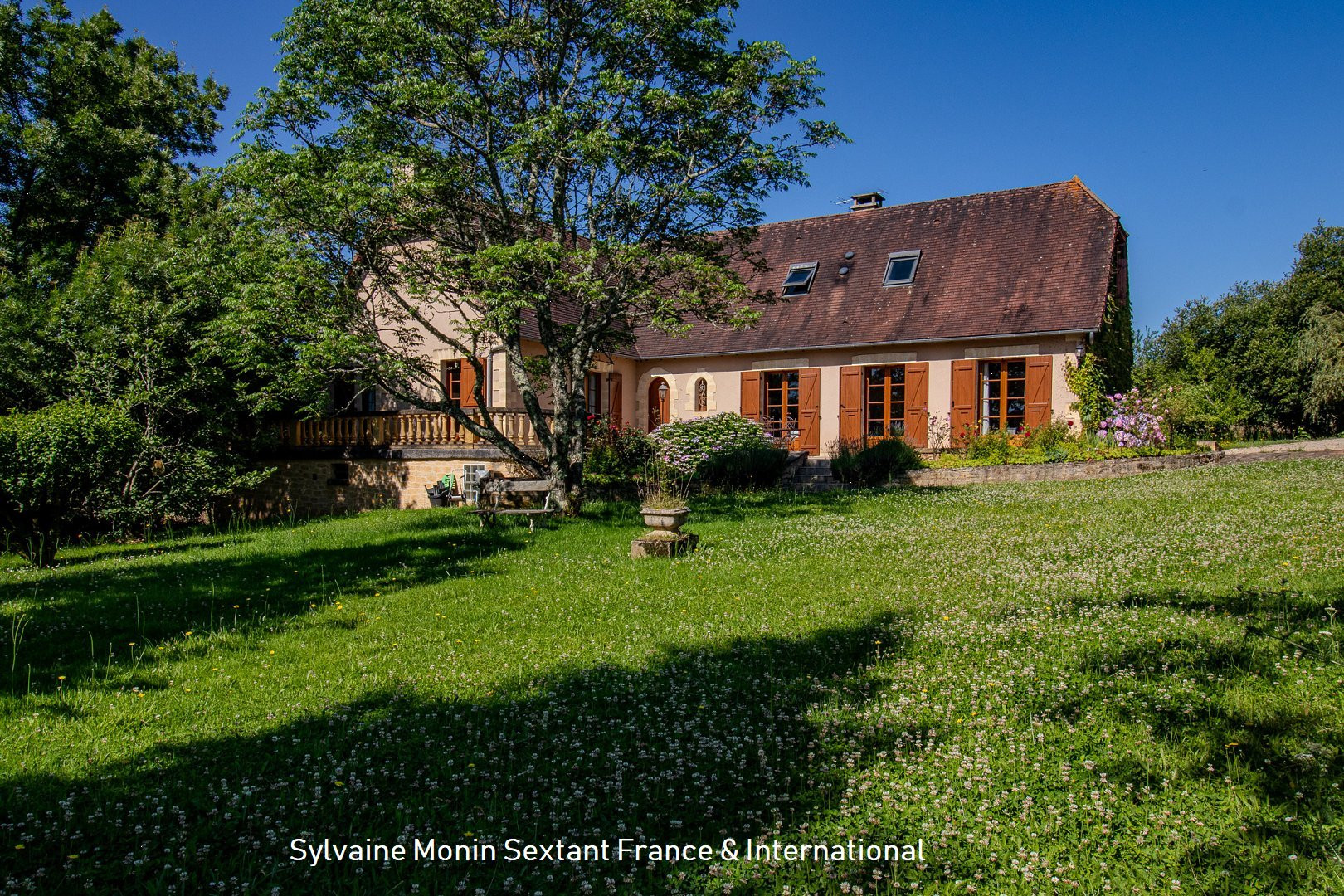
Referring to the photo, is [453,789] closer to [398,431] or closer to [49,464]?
[49,464]

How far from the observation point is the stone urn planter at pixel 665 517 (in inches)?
329

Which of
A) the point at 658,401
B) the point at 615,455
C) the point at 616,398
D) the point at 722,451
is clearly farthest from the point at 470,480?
the point at 658,401

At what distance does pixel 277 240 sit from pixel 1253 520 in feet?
39.2

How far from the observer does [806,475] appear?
17750 mm

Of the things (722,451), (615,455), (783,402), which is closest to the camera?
(615,455)

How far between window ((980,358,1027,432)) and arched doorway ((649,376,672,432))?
820cm

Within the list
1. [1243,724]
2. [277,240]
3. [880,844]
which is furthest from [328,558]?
[1243,724]

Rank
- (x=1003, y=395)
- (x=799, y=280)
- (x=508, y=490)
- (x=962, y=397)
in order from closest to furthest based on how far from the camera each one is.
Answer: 1. (x=508, y=490)
2. (x=1003, y=395)
3. (x=962, y=397)
4. (x=799, y=280)

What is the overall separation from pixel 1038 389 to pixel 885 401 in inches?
136

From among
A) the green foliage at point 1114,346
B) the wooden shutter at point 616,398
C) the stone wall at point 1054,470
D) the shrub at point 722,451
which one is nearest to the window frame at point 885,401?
the stone wall at point 1054,470

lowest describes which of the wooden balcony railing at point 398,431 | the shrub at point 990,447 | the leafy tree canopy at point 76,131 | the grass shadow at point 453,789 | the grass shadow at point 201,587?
the grass shadow at point 453,789

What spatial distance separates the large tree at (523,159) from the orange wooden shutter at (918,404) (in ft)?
27.4

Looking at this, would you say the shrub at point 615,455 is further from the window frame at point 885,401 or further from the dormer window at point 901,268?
the dormer window at point 901,268

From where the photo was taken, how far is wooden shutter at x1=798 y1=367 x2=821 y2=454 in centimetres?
2022
